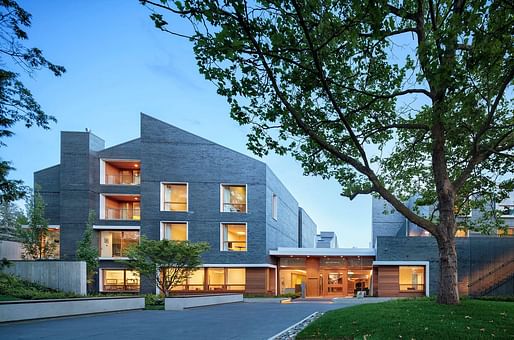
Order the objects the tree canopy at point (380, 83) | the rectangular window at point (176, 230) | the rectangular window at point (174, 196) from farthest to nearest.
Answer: the rectangular window at point (174, 196) < the rectangular window at point (176, 230) < the tree canopy at point (380, 83)

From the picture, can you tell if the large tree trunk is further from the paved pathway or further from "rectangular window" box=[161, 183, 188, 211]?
"rectangular window" box=[161, 183, 188, 211]

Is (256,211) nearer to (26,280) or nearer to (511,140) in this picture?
(26,280)

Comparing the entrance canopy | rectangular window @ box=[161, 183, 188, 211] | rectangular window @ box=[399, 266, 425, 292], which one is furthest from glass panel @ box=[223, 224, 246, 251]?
rectangular window @ box=[399, 266, 425, 292]

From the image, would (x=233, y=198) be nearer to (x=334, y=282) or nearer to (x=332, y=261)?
(x=332, y=261)

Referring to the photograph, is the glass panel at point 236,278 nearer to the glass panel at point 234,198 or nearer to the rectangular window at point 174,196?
the glass panel at point 234,198

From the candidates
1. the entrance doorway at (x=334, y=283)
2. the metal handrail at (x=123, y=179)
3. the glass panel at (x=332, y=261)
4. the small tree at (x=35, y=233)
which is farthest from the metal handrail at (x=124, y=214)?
the entrance doorway at (x=334, y=283)

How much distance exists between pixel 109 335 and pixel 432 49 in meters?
9.58

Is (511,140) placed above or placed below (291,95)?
below

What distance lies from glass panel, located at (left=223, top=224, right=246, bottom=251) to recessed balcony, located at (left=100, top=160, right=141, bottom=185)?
29.3ft

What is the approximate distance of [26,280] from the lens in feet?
70.5

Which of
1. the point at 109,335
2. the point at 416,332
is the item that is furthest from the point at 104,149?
the point at 416,332

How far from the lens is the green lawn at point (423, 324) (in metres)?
7.59

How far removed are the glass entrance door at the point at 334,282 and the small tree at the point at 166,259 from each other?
1444 cm

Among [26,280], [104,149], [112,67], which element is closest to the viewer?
[26,280]
